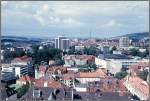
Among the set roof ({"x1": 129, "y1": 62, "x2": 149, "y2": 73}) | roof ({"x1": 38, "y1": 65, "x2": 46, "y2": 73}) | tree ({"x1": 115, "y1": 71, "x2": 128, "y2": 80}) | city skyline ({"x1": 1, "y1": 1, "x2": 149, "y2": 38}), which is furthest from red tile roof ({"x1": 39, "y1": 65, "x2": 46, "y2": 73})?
roof ({"x1": 129, "y1": 62, "x2": 149, "y2": 73})

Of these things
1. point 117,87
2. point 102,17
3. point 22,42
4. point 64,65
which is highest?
point 102,17

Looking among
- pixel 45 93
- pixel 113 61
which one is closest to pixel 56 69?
pixel 45 93

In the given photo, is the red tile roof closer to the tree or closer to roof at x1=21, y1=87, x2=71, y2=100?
roof at x1=21, y1=87, x2=71, y2=100

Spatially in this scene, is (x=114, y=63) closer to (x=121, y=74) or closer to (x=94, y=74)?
(x=121, y=74)

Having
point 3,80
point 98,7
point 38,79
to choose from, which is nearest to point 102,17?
point 98,7

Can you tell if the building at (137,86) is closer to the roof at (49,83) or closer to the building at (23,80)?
the roof at (49,83)

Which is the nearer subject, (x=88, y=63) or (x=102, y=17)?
(x=102, y=17)

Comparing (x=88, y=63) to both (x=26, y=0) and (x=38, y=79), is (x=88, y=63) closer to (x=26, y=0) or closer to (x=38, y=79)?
(x=38, y=79)
